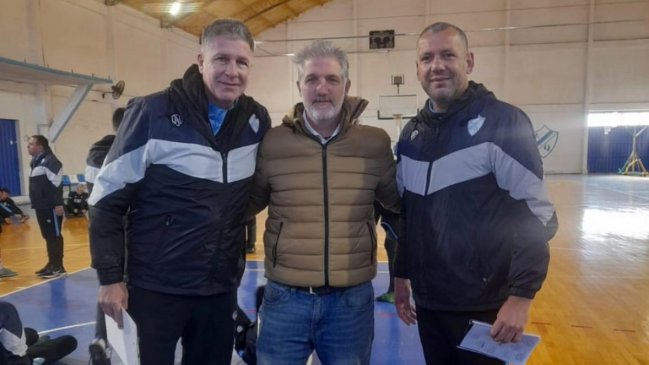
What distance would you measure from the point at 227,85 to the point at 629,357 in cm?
346

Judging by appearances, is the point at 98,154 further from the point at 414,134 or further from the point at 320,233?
the point at 414,134

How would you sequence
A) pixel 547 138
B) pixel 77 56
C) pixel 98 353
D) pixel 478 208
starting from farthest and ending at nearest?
pixel 547 138 < pixel 77 56 < pixel 98 353 < pixel 478 208

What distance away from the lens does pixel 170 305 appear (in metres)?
1.81

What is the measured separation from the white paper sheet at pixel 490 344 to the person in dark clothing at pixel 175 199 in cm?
102

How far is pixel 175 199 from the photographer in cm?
178

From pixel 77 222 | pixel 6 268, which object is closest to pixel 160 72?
pixel 77 222

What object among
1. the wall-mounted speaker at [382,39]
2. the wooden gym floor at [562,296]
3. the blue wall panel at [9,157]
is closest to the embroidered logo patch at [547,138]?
the wall-mounted speaker at [382,39]

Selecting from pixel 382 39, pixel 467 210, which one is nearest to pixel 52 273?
pixel 467 210

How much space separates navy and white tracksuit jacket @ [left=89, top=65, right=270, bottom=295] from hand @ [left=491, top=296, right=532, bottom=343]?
1.11 m

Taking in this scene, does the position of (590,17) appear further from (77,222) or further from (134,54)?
(77,222)

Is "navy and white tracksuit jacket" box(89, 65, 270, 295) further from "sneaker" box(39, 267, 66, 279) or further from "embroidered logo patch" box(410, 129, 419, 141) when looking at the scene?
"sneaker" box(39, 267, 66, 279)

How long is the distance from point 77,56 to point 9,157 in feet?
11.4

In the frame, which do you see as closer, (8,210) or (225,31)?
(225,31)

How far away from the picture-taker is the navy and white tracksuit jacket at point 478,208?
1.59 metres
